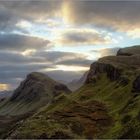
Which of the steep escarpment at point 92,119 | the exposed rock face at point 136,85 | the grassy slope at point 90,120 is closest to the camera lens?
the steep escarpment at point 92,119

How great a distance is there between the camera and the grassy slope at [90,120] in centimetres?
13010

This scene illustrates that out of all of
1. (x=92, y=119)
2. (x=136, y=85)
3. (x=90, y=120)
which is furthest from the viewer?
(x=136, y=85)

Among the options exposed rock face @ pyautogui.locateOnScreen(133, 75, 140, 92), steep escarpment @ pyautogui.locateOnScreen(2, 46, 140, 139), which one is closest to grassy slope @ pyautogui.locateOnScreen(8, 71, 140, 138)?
steep escarpment @ pyautogui.locateOnScreen(2, 46, 140, 139)

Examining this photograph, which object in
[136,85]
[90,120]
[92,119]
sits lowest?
[90,120]

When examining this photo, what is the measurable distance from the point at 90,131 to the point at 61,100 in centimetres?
3828

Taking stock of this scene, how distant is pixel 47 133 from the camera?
129125mm

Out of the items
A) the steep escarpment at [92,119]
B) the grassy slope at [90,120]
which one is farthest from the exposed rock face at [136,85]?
the grassy slope at [90,120]

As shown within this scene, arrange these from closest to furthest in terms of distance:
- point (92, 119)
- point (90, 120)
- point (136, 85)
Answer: point (90, 120) < point (92, 119) < point (136, 85)

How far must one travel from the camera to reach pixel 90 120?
14950cm

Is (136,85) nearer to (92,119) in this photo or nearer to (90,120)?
(92,119)

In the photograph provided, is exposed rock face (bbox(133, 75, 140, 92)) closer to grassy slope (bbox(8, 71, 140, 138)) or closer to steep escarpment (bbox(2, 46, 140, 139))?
steep escarpment (bbox(2, 46, 140, 139))

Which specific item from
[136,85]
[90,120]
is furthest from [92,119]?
[136,85]

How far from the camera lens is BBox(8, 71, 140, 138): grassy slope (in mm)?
130100

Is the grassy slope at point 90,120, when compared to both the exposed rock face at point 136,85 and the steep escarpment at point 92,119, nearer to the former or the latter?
the steep escarpment at point 92,119
